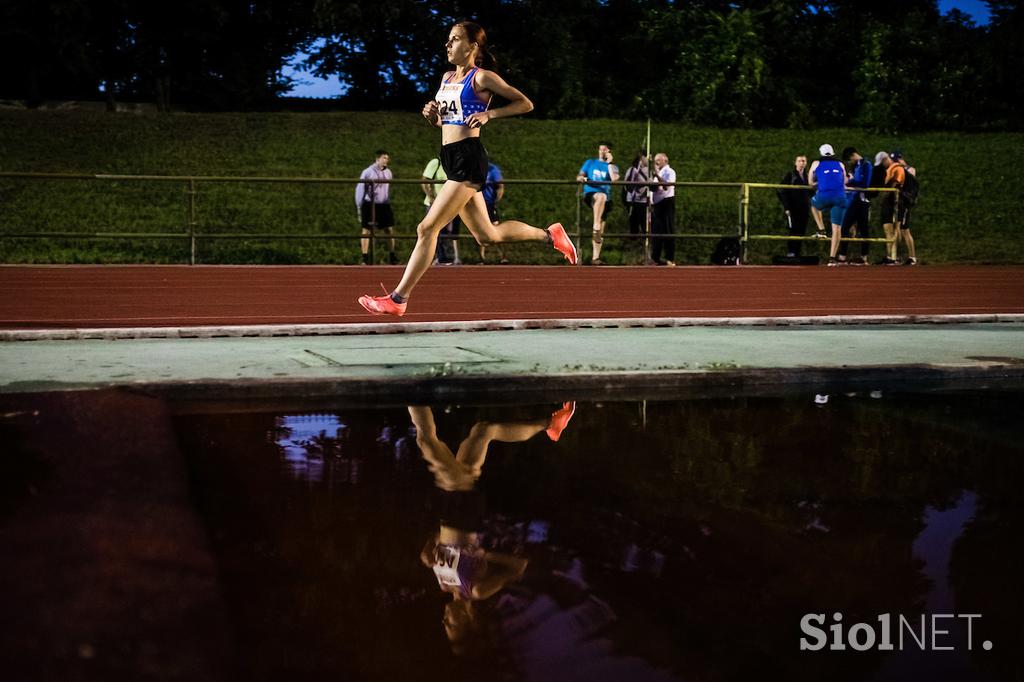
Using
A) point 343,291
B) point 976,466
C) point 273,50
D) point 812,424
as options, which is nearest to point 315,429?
point 812,424

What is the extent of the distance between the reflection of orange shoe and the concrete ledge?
2.90 m

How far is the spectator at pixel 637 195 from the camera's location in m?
20.9

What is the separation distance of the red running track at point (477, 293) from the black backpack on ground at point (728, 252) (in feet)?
5.68

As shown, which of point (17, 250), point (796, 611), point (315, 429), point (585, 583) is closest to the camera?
point (796, 611)

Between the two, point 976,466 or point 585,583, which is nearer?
point 585,583

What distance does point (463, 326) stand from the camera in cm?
904

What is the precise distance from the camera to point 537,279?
16.1 m

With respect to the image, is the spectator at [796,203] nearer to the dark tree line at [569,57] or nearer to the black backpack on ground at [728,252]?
the black backpack on ground at [728,252]

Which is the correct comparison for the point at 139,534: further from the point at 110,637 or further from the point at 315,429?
the point at 315,429

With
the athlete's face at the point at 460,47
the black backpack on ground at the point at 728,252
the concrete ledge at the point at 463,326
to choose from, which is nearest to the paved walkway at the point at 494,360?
the concrete ledge at the point at 463,326

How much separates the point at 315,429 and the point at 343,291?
8.52m

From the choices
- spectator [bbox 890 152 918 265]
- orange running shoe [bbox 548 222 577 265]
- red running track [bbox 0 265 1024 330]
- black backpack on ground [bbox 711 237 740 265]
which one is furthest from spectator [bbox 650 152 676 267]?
orange running shoe [bbox 548 222 577 265]

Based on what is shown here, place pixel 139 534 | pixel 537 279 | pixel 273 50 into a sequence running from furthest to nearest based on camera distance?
pixel 273 50
pixel 537 279
pixel 139 534

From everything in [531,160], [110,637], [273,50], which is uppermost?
[273,50]
